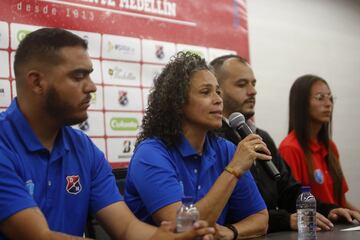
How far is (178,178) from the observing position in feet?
6.28

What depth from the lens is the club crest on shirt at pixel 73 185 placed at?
1676 millimetres

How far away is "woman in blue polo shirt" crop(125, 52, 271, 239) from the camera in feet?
5.95

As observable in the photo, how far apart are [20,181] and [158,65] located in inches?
58.4

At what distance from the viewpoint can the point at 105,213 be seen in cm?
174

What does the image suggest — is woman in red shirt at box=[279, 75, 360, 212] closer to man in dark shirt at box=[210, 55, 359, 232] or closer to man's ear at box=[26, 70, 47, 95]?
man in dark shirt at box=[210, 55, 359, 232]

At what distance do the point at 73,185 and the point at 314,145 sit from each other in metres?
1.76

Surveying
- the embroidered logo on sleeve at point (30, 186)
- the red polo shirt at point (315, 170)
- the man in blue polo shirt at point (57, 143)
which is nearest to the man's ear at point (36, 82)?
the man in blue polo shirt at point (57, 143)

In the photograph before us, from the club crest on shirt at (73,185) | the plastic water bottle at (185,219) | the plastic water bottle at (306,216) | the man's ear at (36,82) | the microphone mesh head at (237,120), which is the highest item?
the man's ear at (36,82)

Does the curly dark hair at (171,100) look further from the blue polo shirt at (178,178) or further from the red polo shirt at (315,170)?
the red polo shirt at (315,170)

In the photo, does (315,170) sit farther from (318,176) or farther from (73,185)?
(73,185)

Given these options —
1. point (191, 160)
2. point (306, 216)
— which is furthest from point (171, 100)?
point (306, 216)

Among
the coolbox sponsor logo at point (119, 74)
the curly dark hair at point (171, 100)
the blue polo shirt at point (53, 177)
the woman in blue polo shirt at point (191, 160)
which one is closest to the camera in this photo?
the blue polo shirt at point (53, 177)

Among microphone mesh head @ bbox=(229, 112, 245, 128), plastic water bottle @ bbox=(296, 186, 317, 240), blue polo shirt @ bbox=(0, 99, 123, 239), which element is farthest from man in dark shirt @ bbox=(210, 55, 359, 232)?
blue polo shirt @ bbox=(0, 99, 123, 239)

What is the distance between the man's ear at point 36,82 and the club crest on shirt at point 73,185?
0.30 m
